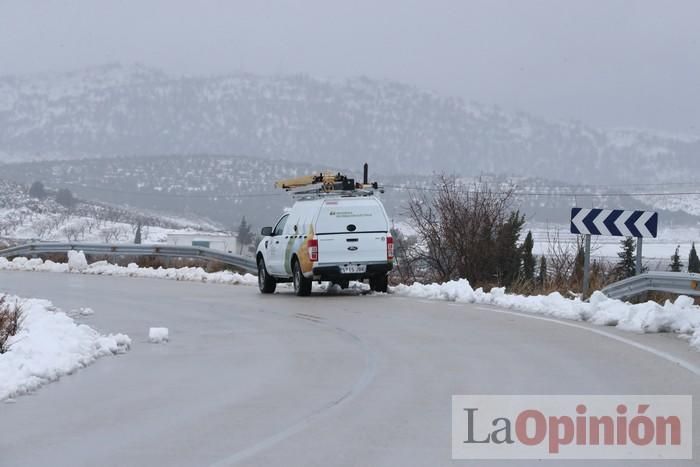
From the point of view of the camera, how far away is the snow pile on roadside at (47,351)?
9492 millimetres

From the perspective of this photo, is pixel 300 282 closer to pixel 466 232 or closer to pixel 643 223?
pixel 643 223

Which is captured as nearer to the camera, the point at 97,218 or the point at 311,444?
the point at 311,444

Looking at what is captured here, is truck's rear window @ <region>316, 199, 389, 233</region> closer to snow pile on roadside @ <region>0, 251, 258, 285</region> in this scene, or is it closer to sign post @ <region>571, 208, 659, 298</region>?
sign post @ <region>571, 208, 659, 298</region>

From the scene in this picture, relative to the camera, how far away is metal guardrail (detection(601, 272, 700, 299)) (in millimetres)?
15008

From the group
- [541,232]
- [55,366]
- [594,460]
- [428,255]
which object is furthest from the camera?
[541,232]

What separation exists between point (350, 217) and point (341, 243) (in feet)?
2.07

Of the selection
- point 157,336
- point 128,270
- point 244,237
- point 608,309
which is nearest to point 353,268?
point 608,309

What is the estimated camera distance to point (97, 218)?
16225 cm

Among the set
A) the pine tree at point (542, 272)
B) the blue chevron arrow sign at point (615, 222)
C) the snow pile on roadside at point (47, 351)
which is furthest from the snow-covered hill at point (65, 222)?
the snow pile on roadside at point (47, 351)

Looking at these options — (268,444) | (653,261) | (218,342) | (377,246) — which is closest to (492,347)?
(218,342)

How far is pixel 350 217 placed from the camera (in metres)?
21.7

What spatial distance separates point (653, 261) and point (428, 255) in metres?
35.9

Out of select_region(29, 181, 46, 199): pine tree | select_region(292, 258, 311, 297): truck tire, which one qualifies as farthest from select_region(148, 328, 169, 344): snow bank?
select_region(29, 181, 46, 199): pine tree

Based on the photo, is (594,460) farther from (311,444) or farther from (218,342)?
(218,342)
